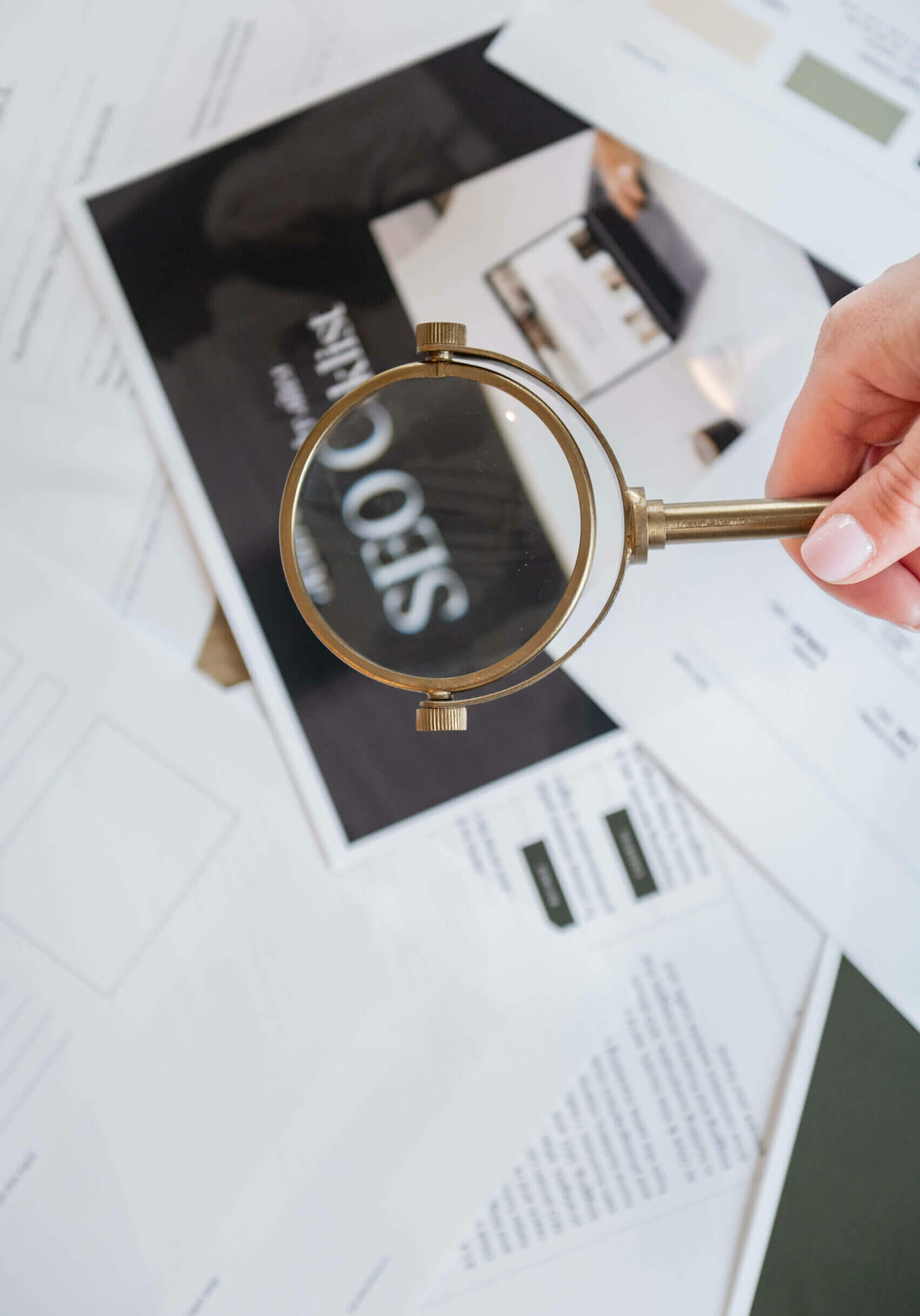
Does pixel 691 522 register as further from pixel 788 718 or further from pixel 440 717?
pixel 788 718

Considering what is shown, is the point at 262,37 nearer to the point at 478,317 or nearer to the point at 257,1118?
the point at 478,317

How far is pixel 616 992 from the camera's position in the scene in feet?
2.55

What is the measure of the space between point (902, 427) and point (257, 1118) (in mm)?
756

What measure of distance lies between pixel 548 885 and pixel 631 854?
8 centimetres

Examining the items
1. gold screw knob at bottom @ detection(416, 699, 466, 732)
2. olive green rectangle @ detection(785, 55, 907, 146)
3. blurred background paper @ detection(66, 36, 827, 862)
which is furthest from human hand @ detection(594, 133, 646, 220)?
gold screw knob at bottom @ detection(416, 699, 466, 732)

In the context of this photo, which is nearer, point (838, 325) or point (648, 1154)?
point (838, 325)

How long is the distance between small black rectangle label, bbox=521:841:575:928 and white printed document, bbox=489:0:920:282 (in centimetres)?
55

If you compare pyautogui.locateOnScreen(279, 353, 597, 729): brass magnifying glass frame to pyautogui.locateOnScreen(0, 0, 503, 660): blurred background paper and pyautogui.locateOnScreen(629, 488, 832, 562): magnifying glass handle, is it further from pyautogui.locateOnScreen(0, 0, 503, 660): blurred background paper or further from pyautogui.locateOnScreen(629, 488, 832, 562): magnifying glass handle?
pyautogui.locateOnScreen(0, 0, 503, 660): blurred background paper

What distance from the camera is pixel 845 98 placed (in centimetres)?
77

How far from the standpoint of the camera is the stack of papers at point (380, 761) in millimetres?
764

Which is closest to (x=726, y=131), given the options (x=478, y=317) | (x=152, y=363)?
(x=478, y=317)

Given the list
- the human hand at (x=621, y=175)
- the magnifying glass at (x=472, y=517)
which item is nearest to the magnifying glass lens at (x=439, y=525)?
the magnifying glass at (x=472, y=517)

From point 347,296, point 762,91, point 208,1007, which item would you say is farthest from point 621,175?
point 208,1007

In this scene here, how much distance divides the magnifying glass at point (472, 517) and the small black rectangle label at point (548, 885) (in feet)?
0.89
